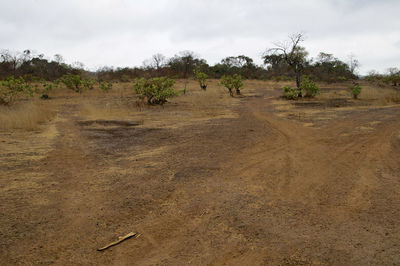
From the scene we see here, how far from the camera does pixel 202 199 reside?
4.16 meters

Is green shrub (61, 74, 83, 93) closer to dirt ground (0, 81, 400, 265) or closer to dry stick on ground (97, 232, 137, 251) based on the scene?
dirt ground (0, 81, 400, 265)

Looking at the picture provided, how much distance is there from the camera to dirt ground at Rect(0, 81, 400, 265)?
2979 mm

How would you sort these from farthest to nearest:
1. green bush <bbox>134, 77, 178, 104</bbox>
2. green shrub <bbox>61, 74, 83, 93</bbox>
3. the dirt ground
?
green shrub <bbox>61, 74, 83, 93</bbox>
green bush <bbox>134, 77, 178, 104</bbox>
the dirt ground

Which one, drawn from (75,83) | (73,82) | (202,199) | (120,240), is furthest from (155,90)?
(120,240)

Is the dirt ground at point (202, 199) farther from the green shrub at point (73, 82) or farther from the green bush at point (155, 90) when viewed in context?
the green shrub at point (73, 82)

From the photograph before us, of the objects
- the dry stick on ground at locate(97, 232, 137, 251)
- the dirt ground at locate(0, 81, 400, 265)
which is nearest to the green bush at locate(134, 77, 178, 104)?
the dirt ground at locate(0, 81, 400, 265)

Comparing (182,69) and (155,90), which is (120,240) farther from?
(182,69)

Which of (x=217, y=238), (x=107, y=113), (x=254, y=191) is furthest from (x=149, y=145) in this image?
(x=107, y=113)

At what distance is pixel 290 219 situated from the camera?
3576 millimetres

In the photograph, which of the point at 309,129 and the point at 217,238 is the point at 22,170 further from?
the point at 309,129

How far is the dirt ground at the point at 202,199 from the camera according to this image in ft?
9.77

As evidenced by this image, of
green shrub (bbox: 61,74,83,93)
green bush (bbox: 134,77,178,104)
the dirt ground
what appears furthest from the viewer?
green shrub (bbox: 61,74,83,93)

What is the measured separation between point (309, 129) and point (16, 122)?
9.42m

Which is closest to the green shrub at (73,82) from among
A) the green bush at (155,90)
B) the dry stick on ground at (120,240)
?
the green bush at (155,90)
